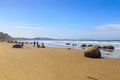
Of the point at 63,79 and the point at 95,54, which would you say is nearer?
the point at 63,79

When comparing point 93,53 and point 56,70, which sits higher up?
point 93,53

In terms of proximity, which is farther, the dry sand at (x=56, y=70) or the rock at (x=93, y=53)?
the rock at (x=93, y=53)

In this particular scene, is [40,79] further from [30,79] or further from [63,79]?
[63,79]

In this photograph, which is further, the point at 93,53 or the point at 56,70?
the point at 93,53

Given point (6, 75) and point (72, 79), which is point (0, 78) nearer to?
point (6, 75)

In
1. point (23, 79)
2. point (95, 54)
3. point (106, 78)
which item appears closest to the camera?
point (23, 79)

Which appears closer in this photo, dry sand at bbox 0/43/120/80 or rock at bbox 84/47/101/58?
dry sand at bbox 0/43/120/80

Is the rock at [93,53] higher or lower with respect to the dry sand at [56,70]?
higher

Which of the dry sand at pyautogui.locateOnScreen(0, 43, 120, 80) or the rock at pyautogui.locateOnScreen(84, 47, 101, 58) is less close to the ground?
the rock at pyautogui.locateOnScreen(84, 47, 101, 58)

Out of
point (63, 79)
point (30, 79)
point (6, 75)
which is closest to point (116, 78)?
point (63, 79)

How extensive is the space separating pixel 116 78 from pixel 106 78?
59 centimetres

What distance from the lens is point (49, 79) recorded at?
902cm

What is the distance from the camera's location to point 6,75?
9633mm

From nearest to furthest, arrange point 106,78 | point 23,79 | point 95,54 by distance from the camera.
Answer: point 23,79
point 106,78
point 95,54
